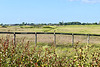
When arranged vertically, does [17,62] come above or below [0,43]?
below

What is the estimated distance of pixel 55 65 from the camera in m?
4.05

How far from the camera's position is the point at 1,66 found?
4402 mm

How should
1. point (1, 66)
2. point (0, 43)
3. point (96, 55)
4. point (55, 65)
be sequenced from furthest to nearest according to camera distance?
point (0, 43)
point (96, 55)
point (1, 66)
point (55, 65)

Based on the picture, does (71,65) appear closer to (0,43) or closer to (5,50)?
(5,50)

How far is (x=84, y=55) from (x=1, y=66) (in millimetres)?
2066

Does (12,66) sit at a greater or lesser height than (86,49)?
lesser

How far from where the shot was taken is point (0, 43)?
18.0 feet

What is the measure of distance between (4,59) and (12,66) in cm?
28

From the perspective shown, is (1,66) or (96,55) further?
(96,55)

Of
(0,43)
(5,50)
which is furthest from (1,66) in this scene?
(0,43)

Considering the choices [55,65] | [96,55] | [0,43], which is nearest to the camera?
[55,65]

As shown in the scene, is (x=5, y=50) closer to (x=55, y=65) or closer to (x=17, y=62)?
(x=17, y=62)

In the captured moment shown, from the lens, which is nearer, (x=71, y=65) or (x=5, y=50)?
(x=71, y=65)

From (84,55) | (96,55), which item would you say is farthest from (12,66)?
(96,55)
